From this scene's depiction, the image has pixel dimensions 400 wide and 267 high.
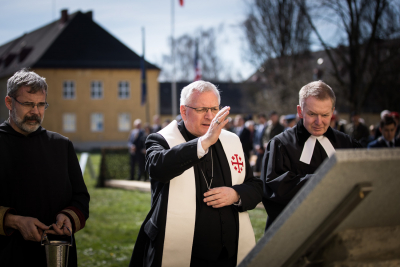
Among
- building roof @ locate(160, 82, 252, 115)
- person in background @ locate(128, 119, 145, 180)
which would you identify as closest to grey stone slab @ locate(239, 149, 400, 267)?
person in background @ locate(128, 119, 145, 180)

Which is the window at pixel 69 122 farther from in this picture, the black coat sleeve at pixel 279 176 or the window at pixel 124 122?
the black coat sleeve at pixel 279 176

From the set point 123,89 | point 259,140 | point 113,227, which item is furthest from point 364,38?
point 123,89

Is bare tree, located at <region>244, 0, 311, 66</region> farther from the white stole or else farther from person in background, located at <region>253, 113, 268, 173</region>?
the white stole

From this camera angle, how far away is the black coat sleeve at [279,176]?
2844 millimetres

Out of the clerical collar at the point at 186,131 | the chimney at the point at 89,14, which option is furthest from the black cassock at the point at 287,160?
the chimney at the point at 89,14

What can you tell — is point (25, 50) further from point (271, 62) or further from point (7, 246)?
point (7, 246)

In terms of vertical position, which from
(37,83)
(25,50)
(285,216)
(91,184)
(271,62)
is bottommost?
(91,184)

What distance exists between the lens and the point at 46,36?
Result: 4131 centimetres

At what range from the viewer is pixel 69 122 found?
39.2 meters

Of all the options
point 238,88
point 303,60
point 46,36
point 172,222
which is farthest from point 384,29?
point 46,36

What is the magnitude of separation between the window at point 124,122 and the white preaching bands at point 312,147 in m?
37.5

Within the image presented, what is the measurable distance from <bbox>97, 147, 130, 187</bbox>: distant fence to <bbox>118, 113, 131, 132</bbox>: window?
2585 cm

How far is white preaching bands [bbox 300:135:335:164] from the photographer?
9.89 ft

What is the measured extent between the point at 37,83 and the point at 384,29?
54.8 ft
